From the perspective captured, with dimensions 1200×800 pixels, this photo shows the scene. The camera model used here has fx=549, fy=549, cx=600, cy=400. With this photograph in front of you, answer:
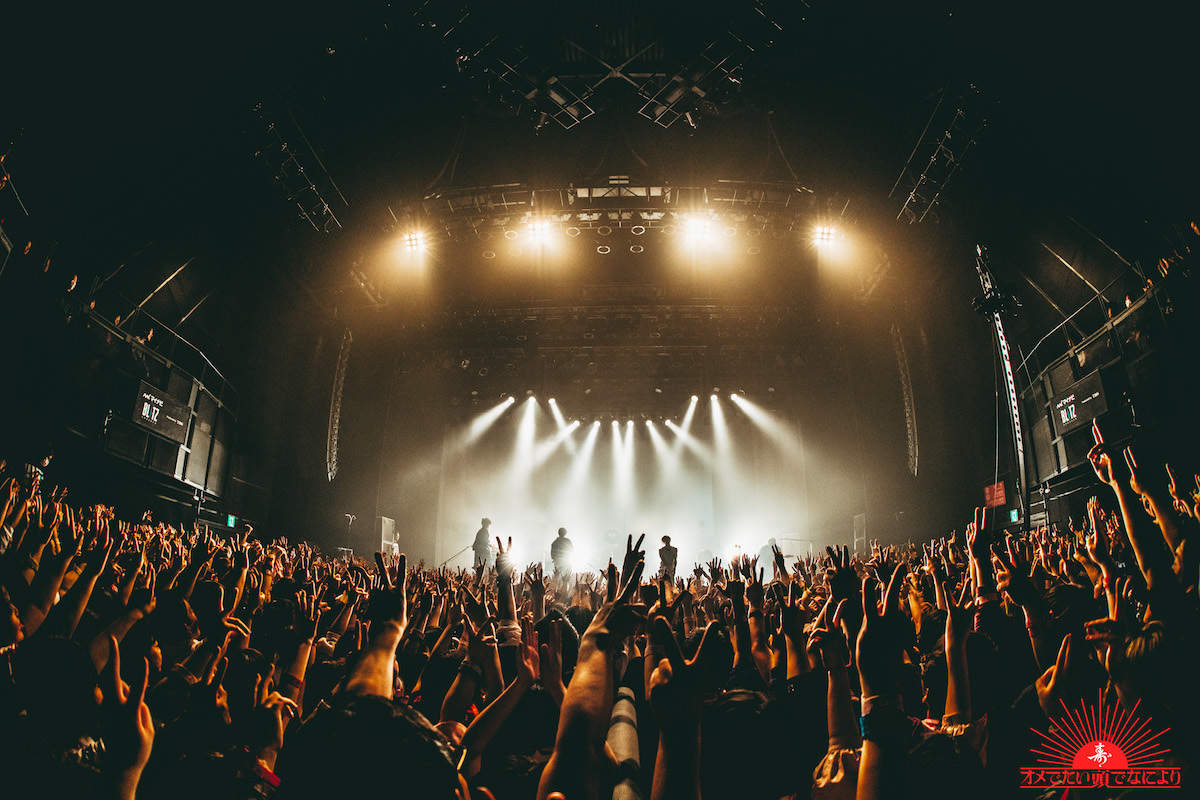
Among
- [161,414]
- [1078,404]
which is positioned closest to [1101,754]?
[1078,404]

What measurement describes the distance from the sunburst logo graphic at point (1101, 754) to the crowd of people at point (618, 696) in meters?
0.01

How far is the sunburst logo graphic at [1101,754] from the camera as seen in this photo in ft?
5.01

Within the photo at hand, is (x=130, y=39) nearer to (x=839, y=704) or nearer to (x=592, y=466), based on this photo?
(x=839, y=704)

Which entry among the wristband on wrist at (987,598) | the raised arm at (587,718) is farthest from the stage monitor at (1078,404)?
the raised arm at (587,718)

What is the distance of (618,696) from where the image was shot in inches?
88.9

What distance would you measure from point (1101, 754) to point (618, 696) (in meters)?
1.55

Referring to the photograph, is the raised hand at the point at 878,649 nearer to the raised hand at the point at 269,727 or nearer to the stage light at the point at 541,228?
the raised hand at the point at 269,727

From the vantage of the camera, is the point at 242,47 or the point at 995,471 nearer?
the point at 242,47

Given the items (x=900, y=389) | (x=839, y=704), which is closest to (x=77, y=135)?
(x=839, y=704)

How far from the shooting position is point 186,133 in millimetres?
8250

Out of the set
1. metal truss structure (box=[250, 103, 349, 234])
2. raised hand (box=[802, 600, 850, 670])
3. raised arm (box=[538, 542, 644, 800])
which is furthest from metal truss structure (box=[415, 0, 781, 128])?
raised arm (box=[538, 542, 644, 800])

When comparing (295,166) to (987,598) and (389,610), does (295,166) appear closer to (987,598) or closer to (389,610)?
(389,610)

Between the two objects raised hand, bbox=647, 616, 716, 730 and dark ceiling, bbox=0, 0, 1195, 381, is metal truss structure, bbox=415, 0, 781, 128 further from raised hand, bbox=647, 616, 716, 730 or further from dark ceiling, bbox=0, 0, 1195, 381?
raised hand, bbox=647, 616, 716, 730

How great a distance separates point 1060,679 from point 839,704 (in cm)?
83
